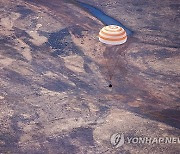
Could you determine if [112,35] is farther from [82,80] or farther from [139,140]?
[139,140]

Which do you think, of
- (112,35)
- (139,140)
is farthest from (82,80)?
(139,140)

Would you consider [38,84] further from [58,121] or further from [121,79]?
[121,79]

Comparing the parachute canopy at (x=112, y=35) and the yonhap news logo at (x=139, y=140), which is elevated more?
the parachute canopy at (x=112, y=35)

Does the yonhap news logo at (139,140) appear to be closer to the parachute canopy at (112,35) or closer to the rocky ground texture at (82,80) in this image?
the rocky ground texture at (82,80)

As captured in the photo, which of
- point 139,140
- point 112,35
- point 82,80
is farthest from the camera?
point 82,80

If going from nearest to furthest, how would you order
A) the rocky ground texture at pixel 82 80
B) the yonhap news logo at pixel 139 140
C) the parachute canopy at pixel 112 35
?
1. the yonhap news logo at pixel 139 140
2. the rocky ground texture at pixel 82 80
3. the parachute canopy at pixel 112 35

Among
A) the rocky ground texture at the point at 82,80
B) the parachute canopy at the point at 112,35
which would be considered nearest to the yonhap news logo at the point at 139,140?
the rocky ground texture at the point at 82,80

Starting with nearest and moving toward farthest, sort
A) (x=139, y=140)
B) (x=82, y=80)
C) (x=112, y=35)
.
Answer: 1. (x=139, y=140)
2. (x=112, y=35)
3. (x=82, y=80)

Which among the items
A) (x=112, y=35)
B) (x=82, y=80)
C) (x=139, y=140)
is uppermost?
(x=112, y=35)

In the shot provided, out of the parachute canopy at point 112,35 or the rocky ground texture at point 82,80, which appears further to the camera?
the parachute canopy at point 112,35

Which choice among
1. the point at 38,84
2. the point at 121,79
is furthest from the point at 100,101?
the point at 38,84

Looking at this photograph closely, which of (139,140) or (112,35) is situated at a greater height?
(112,35)

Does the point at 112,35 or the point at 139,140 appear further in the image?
the point at 112,35
